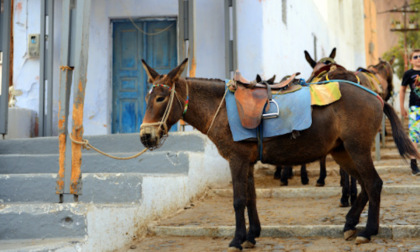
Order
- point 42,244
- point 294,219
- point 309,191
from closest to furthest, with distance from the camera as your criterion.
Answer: point 42,244, point 294,219, point 309,191

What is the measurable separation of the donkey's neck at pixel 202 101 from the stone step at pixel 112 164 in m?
1.98

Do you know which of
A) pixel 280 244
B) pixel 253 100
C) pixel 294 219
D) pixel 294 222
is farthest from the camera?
pixel 294 219

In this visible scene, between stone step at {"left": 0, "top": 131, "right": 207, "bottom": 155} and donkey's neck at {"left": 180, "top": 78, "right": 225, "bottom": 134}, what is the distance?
2656 mm

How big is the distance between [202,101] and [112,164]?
2.35 m

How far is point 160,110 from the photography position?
4.79m

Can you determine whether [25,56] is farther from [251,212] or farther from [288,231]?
[288,231]

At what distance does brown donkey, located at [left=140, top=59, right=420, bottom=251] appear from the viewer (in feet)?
15.6

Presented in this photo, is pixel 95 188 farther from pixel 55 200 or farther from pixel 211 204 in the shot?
pixel 211 204

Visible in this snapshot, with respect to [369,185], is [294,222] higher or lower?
lower

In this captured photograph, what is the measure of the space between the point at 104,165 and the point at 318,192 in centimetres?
314

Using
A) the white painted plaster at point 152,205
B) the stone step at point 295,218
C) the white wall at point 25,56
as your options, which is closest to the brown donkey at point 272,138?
the stone step at point 295,218

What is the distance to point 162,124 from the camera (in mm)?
4773

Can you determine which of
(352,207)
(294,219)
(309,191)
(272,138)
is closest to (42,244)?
(272,138)

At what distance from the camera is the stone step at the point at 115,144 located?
302 inches
